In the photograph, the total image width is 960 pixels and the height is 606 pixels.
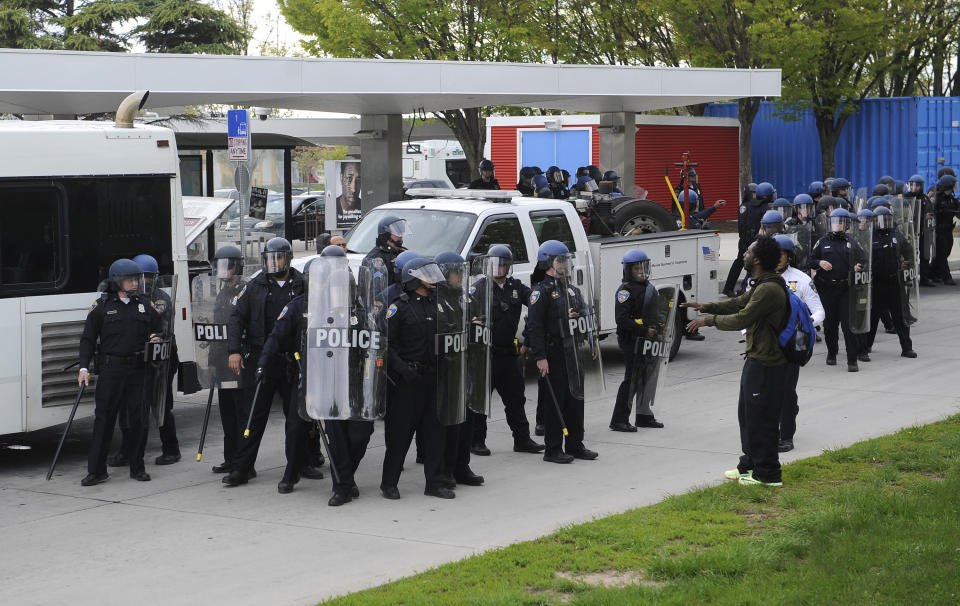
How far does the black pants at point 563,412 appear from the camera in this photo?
32.1ft

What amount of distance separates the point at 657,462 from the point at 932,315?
34.5 feet

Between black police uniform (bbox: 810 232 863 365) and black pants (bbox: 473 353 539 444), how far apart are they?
17.4 feet

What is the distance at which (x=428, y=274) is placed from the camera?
8.61 metres

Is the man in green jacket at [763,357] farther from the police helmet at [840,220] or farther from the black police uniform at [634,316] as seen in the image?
the police helmet at [840,220]

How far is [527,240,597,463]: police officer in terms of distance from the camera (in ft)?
32.1

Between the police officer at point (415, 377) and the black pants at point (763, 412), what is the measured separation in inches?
83.8

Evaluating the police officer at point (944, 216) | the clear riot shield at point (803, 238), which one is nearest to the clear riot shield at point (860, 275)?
the clear riot shield at point (803, 238)

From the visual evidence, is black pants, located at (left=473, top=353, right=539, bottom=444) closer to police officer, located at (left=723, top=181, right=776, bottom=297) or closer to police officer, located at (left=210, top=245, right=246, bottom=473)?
police officer, located at (left=210, top=245, right=246, bottom=473)

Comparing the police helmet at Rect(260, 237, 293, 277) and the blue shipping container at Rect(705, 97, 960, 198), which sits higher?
the blue shipping container at Rect(705, 97, 960, 198)

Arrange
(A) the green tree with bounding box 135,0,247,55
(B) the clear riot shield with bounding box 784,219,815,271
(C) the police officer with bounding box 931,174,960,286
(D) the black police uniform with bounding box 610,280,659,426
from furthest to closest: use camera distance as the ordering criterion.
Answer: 1. (A) the green tree with bounding box 135,0,247,55
2. (C) the police officer with bounding box 931,174,960,286
3. (B) the clear riot shield with bounding box 784,219,815,271
4. (D) the black police uniform with bounding box 610,280,659,426

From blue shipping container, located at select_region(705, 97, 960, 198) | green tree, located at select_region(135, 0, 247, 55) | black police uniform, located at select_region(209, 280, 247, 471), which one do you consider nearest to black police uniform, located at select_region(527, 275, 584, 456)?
black police uniform, located at select_region(209, 280, 247, 471)

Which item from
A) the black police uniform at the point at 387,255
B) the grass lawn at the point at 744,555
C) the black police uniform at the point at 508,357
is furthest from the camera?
the black police uniform at the point at 387,255

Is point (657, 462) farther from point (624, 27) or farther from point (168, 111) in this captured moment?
point (624, 27)

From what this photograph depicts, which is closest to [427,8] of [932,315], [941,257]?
[941,257]
